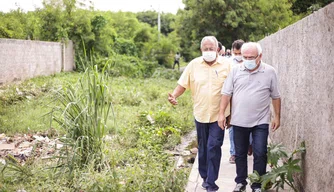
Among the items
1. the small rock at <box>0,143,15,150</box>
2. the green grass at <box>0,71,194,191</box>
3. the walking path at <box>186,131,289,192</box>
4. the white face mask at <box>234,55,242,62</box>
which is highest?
the white face mask at <box>234,55,242,62</box>

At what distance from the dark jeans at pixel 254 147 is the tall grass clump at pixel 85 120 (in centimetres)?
175

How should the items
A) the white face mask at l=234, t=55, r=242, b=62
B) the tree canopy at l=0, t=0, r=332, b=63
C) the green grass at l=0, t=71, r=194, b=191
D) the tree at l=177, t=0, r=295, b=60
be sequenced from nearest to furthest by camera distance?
the green grass at l=0, t=71, r=194, b=191 → the white face mask at l=234, t=55, r=242, b=62 → the tree canopy at l=0, t=0, r=332, b=63 → the tree at l=177, t=0, r=295, b=60

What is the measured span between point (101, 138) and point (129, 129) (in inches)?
119

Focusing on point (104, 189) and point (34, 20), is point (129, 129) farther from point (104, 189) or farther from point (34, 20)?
point (34, 20)

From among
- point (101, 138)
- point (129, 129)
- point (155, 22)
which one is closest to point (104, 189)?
point (101, 138)

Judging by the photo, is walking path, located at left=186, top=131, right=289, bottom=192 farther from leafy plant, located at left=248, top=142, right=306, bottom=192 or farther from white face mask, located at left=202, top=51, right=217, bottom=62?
white face mask, located at left=202, top=51, right=217, bottom=62

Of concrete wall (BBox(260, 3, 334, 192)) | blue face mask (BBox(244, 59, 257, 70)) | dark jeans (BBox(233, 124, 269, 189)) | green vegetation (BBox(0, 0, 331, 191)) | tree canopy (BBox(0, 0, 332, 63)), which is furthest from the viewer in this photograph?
tree canopy (BBox(0, 0, 332, 63))

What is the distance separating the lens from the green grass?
16.4 feet

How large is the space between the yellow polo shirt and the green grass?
0.86 m

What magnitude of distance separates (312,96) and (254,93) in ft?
2.18

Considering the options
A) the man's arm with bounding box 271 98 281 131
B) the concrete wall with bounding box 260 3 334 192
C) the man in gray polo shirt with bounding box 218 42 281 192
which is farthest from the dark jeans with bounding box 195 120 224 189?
the concrete wall with bounding box 260 3 334 192

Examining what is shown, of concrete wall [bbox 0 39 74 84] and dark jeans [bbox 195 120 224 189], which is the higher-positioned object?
concrete wall [bbox 0 39 74 84]

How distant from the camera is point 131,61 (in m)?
26.6

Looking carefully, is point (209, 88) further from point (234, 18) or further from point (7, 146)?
point (234, 18)
